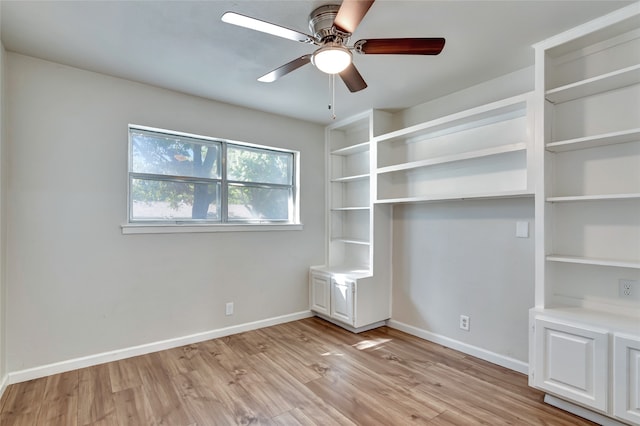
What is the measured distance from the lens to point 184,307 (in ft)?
10.5

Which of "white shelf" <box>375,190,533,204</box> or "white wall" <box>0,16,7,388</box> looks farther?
"white shelf" <box>375,190,533,204</box>

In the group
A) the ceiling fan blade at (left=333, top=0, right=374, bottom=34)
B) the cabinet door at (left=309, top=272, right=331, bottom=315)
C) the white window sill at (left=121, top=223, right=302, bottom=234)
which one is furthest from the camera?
the cabinet door at (left=309, top=272, right=331, bottom=315)

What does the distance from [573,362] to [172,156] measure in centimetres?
367

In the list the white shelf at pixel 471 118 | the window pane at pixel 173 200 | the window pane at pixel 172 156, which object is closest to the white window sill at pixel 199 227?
the window pane at pixel 173 200

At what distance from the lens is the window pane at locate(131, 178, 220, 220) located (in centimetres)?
303

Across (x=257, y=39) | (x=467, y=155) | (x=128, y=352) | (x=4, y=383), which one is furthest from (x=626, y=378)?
(x=4, y=383)

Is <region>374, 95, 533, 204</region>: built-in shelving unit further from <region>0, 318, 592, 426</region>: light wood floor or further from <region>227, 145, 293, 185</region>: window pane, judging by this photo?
<region>0, 318, 592, 426</region>: light wood floor

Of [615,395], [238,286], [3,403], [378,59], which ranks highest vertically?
[378,59]

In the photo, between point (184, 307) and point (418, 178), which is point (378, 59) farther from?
point (184, 307)

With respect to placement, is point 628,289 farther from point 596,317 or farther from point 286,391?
point 286,391

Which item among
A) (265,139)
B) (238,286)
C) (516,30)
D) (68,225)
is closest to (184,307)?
(238,286)

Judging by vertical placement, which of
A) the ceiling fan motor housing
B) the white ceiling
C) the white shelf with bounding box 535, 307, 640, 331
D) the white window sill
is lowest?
the white shelf with bounding box 535, 307, 640, 331

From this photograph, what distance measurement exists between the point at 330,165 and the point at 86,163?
2660mm

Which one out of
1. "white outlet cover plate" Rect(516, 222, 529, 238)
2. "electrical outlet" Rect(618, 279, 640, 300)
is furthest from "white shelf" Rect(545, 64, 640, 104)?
"electrical outlet" Rect(618, 279, 640, 300)
